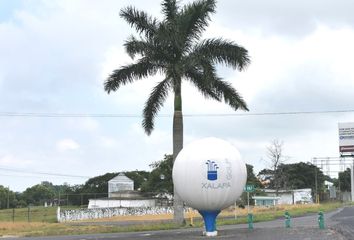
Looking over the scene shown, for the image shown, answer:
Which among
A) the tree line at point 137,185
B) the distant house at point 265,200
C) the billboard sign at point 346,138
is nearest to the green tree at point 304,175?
the tree line at point 137,185

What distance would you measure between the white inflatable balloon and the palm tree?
9.47m

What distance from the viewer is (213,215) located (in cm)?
2130

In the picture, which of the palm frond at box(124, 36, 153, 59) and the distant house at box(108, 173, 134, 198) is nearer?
the palm frond at box(124, 36, 153, 59)

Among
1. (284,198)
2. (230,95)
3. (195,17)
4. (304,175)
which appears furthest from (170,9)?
(304,175)

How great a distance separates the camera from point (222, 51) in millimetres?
30641

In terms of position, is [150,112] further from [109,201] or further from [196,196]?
[109,201]

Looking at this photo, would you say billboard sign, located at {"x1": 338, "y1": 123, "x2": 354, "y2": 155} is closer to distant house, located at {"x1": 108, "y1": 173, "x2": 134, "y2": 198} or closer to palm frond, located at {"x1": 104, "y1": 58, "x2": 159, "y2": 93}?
distant house, located at {"x1": 108, "y1": 173, "x2": 134, "y2": 198}

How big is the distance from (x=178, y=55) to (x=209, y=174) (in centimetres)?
1235

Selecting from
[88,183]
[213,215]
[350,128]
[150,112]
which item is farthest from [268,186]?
[213,215]

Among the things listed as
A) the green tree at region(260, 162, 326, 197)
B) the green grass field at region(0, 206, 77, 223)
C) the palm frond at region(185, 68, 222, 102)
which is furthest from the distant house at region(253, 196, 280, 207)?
the palm frond at region(185, 68, 222, 102)

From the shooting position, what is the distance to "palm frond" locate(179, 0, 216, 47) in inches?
1188

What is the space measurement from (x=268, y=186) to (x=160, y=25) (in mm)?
91675

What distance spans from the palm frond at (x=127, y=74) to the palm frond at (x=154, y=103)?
0.94 meters

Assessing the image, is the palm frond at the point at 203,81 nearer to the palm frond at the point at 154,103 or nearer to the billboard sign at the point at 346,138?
the palm frond at the point at 154,103
